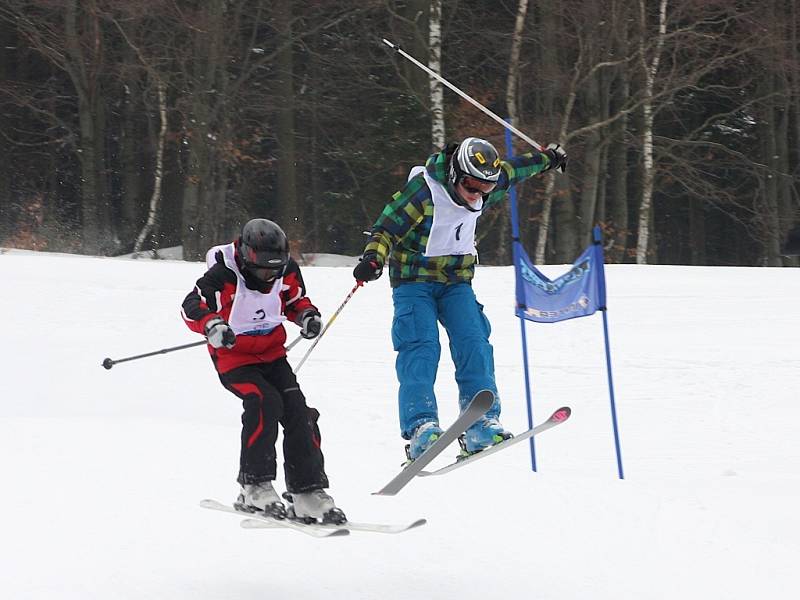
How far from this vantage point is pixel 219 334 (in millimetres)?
5340

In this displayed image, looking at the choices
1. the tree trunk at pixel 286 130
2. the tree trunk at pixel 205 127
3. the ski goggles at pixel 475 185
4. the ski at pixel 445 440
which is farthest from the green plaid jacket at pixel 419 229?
the tree trunk at pixel 286 130

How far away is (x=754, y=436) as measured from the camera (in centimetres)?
909

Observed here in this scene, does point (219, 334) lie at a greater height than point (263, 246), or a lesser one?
lesser

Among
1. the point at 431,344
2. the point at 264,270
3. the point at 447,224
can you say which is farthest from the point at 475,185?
the point at 264,270

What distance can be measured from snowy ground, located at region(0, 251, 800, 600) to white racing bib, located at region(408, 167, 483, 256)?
54.9 inches

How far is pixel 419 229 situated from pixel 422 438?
45.1 inches

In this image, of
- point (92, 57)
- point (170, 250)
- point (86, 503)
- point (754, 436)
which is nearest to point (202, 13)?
point (92, 57)

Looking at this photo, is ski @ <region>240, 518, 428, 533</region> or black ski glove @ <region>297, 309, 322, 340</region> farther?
black ski glove @ <region>297, 309, 322, 340</region>

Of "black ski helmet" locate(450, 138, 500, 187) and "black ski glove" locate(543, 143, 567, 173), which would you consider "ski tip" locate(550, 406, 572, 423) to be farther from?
"black ski glove" locate(543, 143, 567, 173)

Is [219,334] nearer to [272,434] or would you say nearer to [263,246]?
[263,246]

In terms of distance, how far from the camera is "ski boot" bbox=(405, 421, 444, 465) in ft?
20.6

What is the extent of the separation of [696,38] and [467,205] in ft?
53.9

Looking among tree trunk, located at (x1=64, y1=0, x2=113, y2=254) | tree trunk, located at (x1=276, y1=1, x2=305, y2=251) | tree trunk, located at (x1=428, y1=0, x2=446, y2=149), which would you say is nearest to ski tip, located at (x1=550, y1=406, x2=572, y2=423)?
tree trunk, located at (x1=428, y1=0, x2=446, y2=149)

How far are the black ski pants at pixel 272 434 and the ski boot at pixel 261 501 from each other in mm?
32
